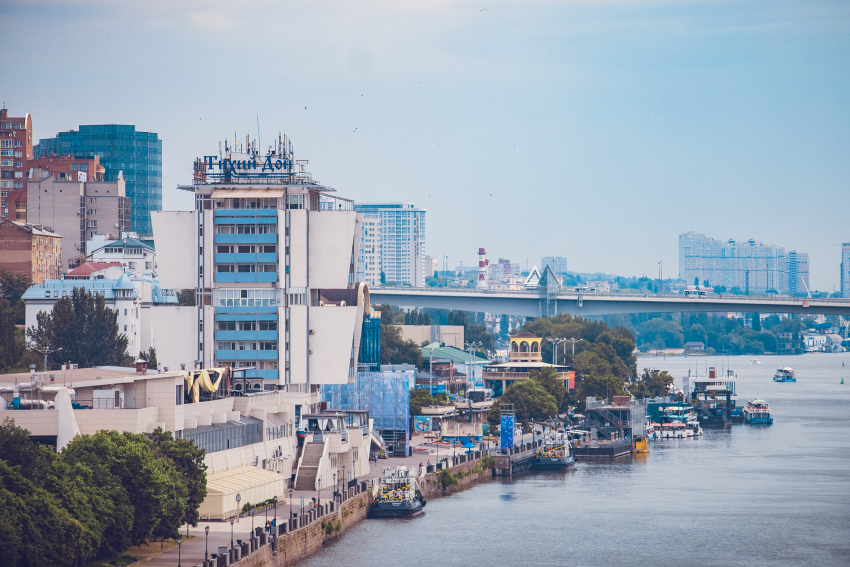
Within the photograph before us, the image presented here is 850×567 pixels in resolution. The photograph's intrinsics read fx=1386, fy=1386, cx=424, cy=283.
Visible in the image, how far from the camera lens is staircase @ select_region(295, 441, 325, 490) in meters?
68.6

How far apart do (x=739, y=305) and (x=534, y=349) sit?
34.3 meters

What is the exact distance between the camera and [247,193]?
3184 inches

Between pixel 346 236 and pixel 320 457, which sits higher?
pixel 346 236

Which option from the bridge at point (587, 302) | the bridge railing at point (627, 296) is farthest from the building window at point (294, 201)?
the bridge at point (587, 302)

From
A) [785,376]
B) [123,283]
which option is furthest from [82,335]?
[785,376]

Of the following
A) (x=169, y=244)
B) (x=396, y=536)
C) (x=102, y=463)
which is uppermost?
(x=169, y=244)

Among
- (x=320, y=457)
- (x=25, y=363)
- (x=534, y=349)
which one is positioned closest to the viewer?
(x=320, y=457)

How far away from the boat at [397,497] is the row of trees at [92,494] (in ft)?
52.9

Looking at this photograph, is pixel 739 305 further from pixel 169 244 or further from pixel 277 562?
pixel 277 562

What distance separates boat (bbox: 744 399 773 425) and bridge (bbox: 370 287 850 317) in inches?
1304

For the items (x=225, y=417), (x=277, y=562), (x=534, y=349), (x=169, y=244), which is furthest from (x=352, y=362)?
(x=534, y=349)

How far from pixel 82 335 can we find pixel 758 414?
63636 mm

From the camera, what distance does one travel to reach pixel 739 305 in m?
165

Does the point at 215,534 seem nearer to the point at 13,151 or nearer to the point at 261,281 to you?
the point at 261,281
